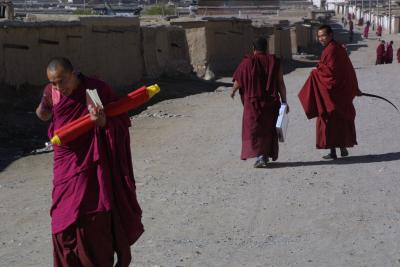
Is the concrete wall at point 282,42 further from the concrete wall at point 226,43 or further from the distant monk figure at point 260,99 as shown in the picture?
the distant monk figure at point 260,99

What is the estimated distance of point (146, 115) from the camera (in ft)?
51.4

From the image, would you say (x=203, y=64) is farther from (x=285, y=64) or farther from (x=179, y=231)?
(x=179, y=231)

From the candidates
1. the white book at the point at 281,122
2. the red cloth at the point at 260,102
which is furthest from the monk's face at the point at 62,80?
the red cloth at the point at 260,102

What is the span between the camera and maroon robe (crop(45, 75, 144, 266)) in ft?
15.3

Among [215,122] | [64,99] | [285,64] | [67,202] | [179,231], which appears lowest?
[285,64]

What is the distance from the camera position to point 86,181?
469 centimetres

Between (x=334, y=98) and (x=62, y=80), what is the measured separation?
5660 mm

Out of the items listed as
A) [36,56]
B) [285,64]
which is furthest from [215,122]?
[285,64]

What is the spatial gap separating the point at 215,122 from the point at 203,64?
1001 centimetres

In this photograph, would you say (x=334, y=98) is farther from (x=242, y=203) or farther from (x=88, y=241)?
(x=88, y=241)

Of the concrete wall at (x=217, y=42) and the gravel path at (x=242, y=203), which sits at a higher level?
the gravel path at (x=242, y=203)

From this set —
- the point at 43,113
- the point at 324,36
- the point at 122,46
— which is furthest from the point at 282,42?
the point at 43,113

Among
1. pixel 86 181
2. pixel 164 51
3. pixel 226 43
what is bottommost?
pixel 226 43

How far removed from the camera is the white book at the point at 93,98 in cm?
454
